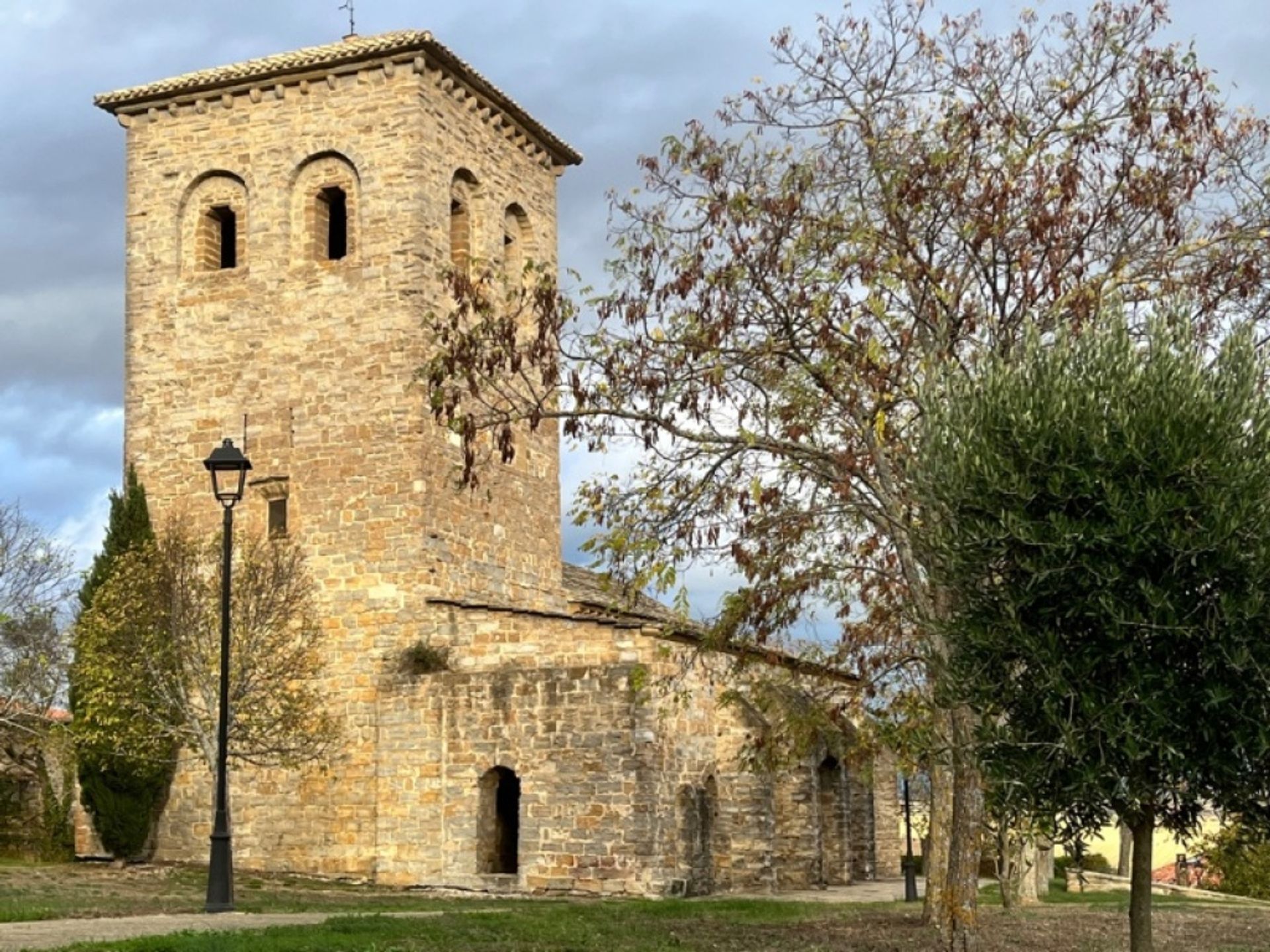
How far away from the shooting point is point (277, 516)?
96.6ft

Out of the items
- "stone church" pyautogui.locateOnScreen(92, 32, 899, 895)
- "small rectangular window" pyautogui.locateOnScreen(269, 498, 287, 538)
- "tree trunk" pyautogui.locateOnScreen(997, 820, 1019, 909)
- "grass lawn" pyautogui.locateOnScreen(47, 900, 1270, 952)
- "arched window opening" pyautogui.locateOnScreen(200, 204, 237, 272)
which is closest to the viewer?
"grass lawn" pyautogui.locateOnScreen(47, 900, 1270, 952)

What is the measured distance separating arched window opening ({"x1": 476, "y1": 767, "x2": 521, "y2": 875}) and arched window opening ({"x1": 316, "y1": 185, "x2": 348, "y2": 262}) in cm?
1052

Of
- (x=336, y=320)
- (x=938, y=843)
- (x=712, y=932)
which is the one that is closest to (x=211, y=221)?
(x=336, y=320)

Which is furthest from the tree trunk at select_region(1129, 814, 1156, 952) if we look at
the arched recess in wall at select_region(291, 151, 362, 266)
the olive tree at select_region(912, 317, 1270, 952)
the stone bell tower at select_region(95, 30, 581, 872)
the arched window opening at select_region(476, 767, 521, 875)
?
the arched recess in wall at select_region(291, 151, 362, 266)

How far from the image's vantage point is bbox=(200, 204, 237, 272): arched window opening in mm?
31172

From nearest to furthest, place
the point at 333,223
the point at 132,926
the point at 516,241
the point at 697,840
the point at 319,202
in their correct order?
1. the point at 132,926
2. the point at 697,840
3. the point at 319,202
4. the point at 333,223
5. the point at 516,241

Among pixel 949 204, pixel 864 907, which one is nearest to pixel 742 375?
pixel 949 204

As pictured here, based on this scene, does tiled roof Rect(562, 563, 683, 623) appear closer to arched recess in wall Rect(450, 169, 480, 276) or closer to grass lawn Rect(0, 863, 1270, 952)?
arched recess in wall Rect(450, 169, 480, 276)

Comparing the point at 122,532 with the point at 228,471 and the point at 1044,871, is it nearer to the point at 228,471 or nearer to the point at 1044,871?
the point at 228,471

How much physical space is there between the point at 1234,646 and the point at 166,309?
79.3 feet

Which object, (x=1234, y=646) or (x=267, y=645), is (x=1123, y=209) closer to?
(x=1234, y=646)

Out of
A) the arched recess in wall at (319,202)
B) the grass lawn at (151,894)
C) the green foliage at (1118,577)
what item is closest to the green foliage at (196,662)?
the grass lawn at (151,894)

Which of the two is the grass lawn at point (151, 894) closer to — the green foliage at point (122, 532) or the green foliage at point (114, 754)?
the green foliage at point (114, 754)

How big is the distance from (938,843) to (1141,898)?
6.19m
